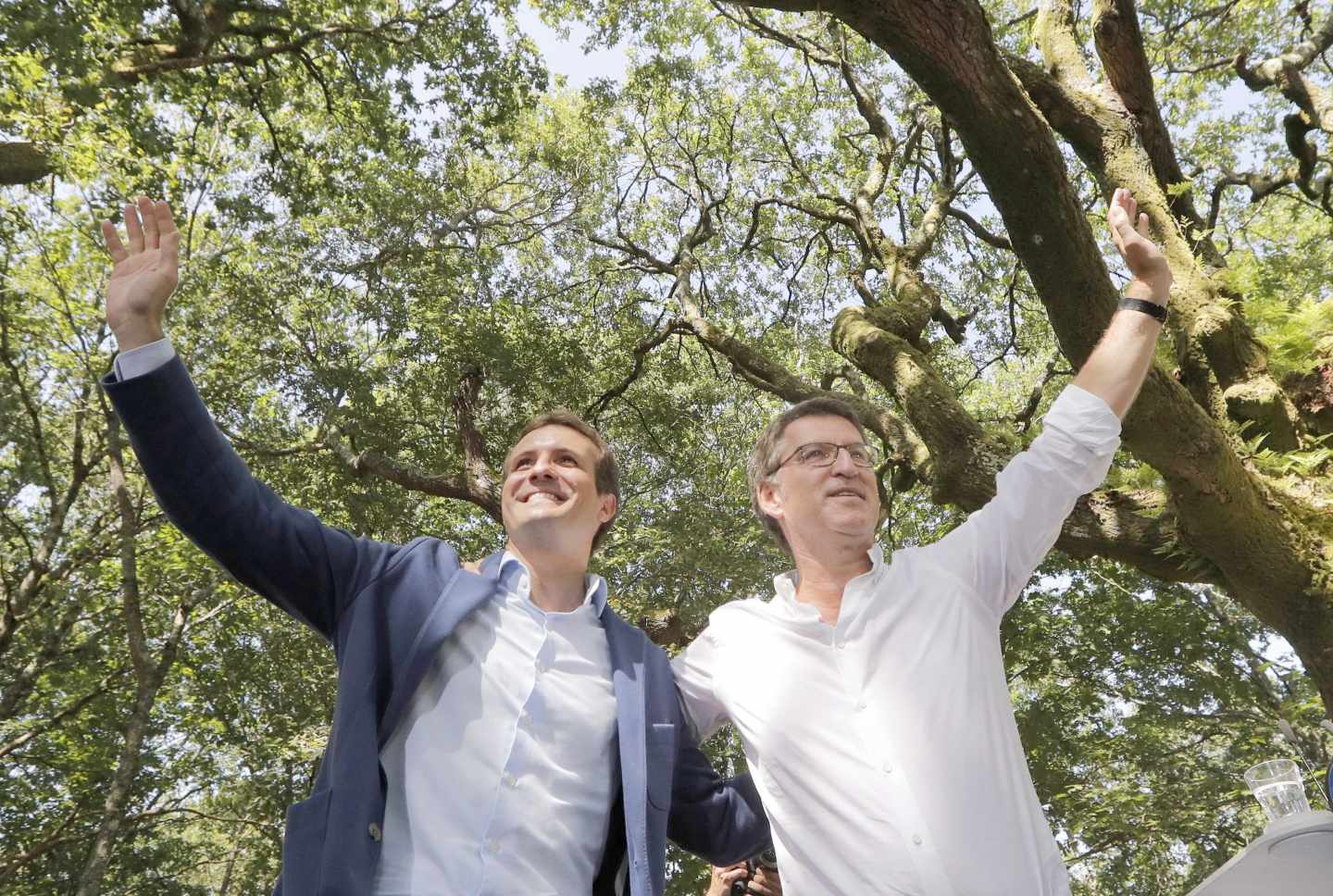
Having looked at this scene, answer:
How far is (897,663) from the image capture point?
79.8 inches

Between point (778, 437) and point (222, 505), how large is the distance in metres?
1.52

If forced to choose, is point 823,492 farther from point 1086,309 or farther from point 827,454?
point 1086,309

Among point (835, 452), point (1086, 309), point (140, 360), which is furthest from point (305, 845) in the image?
point (1086, 309)

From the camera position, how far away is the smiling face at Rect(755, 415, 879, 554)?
2367 millimetres

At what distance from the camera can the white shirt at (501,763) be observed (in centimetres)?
175

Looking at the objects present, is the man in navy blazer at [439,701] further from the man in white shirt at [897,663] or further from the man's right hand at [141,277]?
the man in white shirt at [897,663]

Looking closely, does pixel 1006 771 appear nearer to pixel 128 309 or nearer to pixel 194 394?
pixel 194 394

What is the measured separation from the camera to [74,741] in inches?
417

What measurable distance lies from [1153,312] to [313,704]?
11161 mm

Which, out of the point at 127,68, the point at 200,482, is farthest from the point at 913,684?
the point at 127,68

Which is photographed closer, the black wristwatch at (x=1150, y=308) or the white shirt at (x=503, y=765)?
the white shirt at (x=503, y=765)

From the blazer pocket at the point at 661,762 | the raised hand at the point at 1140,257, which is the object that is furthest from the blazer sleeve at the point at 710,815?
the raised hand at the point at 1140,257

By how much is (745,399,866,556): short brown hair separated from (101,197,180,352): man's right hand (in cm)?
161

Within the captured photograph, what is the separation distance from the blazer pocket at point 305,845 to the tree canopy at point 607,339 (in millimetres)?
3880
